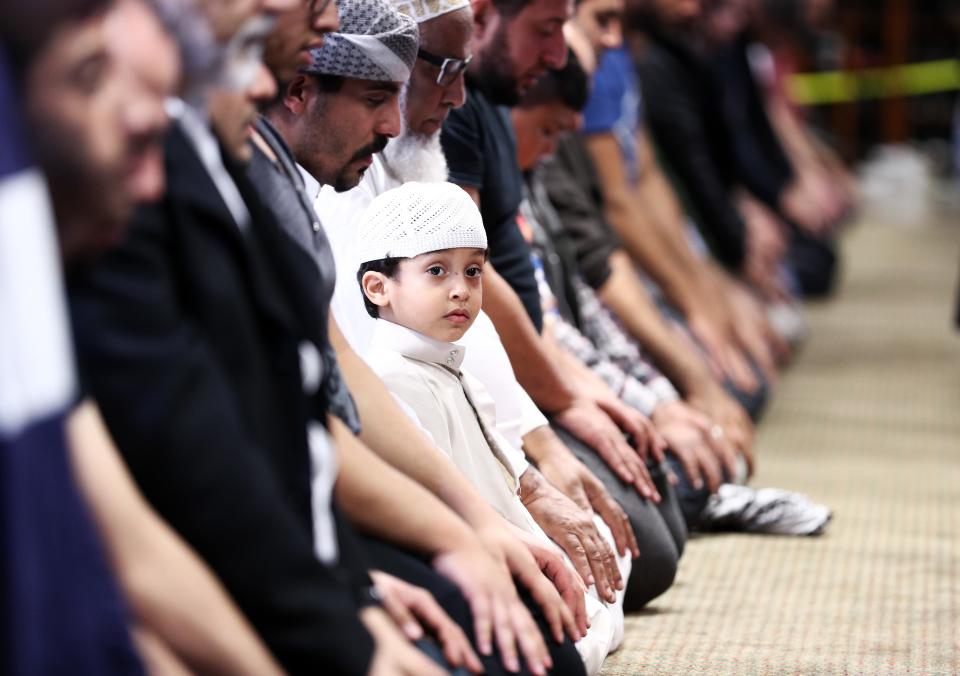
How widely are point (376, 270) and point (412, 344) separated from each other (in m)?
0.11

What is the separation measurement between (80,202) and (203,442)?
218 mm

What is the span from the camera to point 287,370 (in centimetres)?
144

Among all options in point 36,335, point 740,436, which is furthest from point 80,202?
point 740,436

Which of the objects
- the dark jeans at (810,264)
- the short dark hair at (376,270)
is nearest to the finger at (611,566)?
the short dark hair at (376,270)

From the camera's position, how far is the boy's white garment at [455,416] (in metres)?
2.04

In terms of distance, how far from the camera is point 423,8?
2.28 m

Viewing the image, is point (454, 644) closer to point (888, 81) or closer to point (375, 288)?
point (375, 288)

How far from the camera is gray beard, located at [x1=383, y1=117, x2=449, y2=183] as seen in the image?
2.27 metres

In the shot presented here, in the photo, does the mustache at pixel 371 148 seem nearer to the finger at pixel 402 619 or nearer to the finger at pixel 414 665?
the finger at pixel 402 619

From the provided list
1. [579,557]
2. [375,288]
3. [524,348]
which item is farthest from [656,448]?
[375,288]

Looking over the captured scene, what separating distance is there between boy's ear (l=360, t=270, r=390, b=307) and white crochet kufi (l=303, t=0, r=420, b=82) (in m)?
0.26

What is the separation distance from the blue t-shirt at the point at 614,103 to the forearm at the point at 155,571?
2.58 metres

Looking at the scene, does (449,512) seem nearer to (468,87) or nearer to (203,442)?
(203,442)

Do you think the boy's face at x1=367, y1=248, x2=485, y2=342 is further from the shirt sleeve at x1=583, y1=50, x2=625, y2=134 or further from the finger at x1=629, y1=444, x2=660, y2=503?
the shirt sleeve at x1=583, y1=50, x2=625, y2=134
